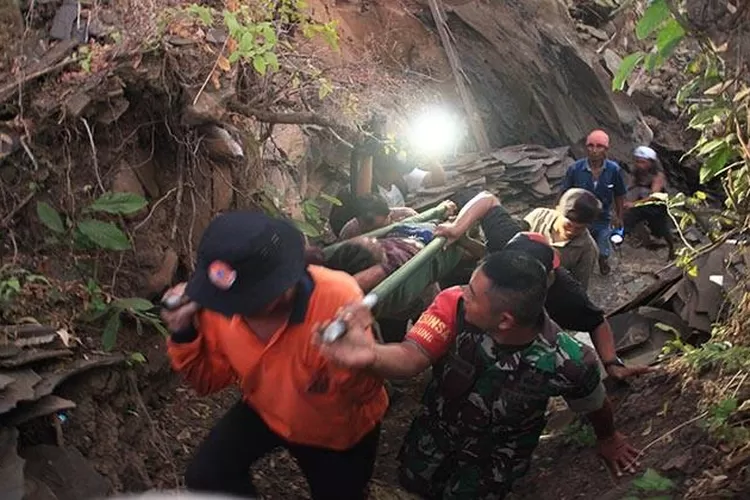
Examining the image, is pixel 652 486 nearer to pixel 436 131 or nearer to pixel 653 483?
pixel 653 483

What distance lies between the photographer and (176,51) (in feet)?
15.5

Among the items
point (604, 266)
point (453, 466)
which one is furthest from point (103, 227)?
point (604, 266)

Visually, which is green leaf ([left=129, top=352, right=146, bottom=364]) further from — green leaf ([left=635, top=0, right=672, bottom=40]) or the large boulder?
the large boulder

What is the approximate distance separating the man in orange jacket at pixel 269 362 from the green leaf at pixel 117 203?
155 centimetres

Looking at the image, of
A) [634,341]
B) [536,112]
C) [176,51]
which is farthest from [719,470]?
[536,112]

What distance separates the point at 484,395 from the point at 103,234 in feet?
7.34

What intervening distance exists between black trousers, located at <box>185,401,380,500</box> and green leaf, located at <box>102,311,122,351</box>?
105 cm

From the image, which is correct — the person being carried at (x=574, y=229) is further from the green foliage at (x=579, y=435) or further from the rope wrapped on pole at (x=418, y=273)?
the green foliage at (x=579, y=435)

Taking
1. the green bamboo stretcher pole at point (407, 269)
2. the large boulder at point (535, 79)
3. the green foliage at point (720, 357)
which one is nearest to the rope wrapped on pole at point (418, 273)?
the green bamboo stretcher pole at point (407, 269)

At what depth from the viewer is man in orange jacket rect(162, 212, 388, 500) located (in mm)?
2568

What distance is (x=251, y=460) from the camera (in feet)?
10.2

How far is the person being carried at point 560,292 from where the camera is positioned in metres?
4.10

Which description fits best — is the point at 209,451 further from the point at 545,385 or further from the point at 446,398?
the point at 545,385

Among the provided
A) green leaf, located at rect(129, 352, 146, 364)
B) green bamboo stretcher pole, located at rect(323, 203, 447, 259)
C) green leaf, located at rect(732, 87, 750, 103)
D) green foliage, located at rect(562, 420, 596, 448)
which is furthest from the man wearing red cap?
green leaf, located at rect(129, 352, 146, 364)
